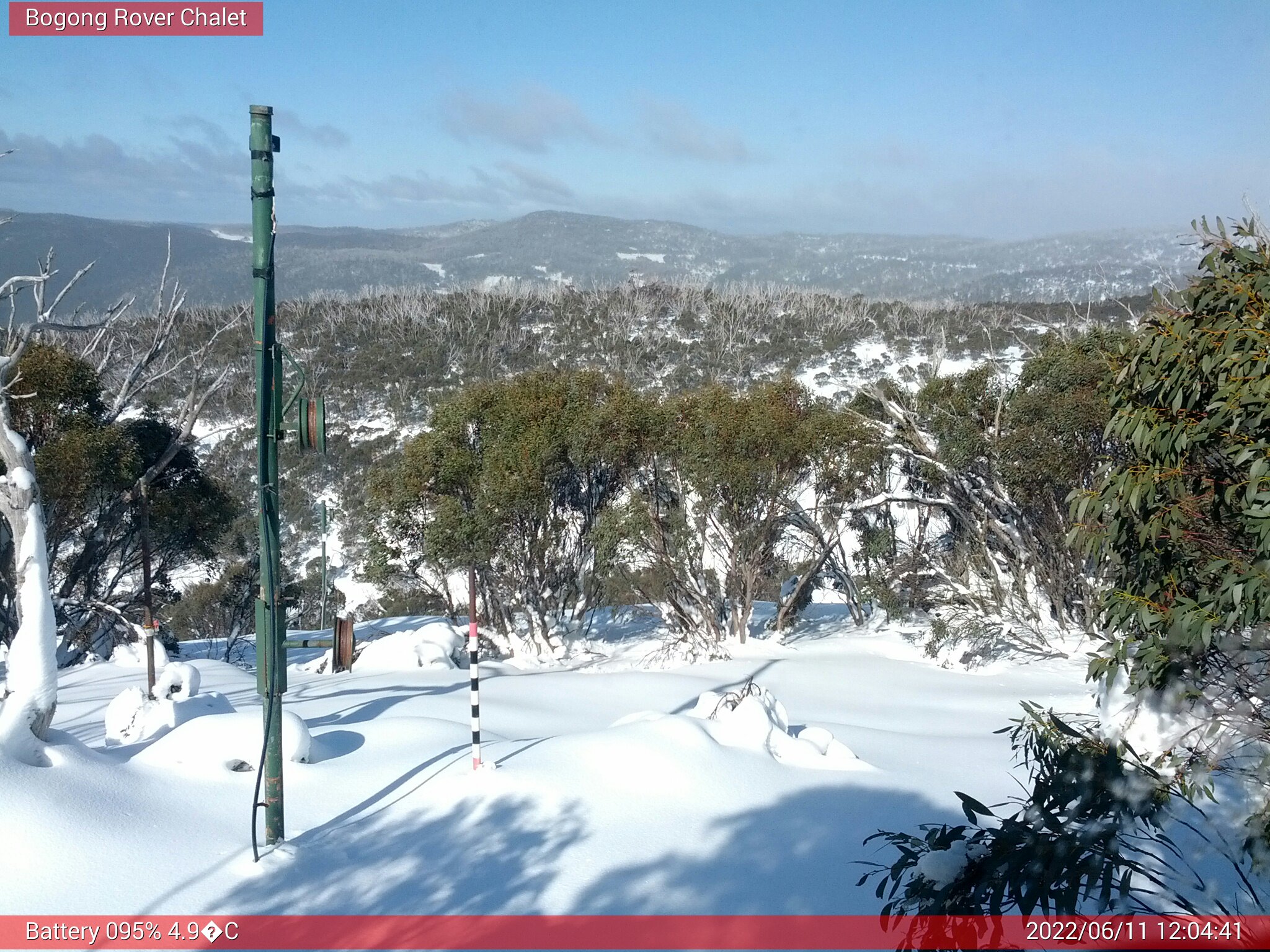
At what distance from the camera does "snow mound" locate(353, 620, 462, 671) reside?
1301 cm

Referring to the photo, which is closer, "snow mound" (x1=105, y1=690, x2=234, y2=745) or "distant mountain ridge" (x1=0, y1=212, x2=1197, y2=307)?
"snow mound" (x1=105, y1=690, x2=234, y2=745)

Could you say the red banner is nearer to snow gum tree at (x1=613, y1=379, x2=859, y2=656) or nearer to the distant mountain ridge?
snow gum tree at (x1=613, y1=379, x2=859, y2=656)

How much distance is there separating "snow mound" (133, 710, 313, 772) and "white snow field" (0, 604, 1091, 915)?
1 centimetres

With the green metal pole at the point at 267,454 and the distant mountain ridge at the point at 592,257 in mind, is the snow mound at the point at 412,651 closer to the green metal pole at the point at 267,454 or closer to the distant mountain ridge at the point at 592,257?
the green metal pole at the point at 267,454

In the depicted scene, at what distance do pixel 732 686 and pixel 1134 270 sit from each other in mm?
71973

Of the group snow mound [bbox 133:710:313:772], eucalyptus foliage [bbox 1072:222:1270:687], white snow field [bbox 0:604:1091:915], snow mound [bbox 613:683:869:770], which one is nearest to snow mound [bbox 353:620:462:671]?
white snow field [bbox 0:604:1091:915]

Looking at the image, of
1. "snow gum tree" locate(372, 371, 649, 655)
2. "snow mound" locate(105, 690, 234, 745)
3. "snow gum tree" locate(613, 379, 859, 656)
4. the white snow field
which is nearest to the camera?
the white snow field

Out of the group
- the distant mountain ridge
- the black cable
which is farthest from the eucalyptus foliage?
the distant mountain ridge

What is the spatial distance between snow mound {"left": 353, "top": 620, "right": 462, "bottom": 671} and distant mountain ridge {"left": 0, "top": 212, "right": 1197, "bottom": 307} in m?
36.1

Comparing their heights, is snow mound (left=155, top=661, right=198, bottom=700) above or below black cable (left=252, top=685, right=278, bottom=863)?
below

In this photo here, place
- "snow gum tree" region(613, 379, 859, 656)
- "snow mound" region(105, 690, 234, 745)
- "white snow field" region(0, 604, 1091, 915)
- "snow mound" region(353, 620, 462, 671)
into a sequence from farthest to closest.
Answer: "snow gum tree" region(613, 379, 859, 656)
"snow mound" region(353, 620, 462, 671)
"snow mound" region(105, 690, 234, 745)
"white snow field" region(0, 604, 1091, 915)

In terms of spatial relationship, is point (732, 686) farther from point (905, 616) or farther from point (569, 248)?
point (569, 248)

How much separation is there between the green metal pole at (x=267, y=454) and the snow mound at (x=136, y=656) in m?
8.45

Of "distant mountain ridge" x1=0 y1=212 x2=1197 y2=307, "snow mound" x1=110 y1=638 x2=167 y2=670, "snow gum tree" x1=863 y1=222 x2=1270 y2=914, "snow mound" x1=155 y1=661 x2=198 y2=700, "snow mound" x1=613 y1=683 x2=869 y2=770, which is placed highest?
"distant mountain ridge" x1=0 y1=212 x2=1197 y2=307
